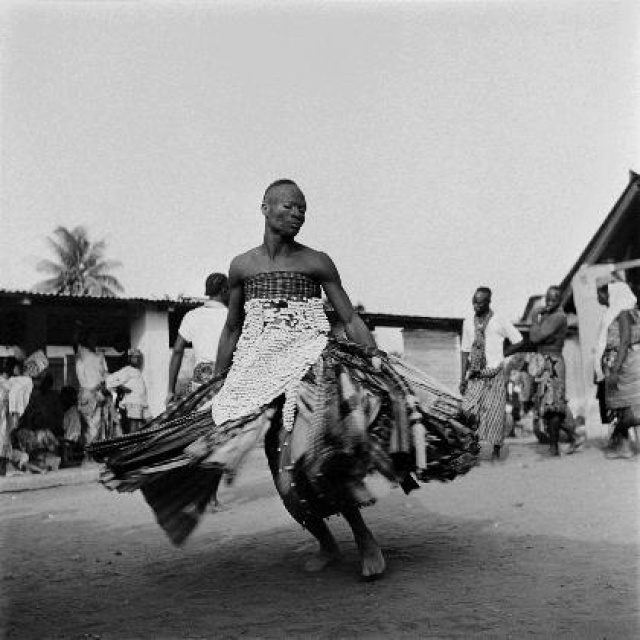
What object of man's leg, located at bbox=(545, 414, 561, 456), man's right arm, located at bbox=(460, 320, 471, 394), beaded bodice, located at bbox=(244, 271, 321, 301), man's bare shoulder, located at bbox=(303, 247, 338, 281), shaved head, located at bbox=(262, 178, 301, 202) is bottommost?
man's leg, located at bbox=(545, 414, 561, 456)

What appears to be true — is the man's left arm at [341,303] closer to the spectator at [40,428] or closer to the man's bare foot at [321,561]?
the man's bare foot at [321,561]

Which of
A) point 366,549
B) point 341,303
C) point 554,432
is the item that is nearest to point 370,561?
point 366,549

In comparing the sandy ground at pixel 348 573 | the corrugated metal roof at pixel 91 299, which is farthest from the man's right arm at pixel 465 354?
the corrugated metal roof at pixel 91 299

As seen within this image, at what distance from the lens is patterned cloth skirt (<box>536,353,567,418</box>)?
9.77 m

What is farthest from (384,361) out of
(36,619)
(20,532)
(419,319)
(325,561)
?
(419,319)

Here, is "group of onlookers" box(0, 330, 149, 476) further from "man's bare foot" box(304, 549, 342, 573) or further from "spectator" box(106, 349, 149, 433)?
"man's bare foot" box(304, 549, 342, 573)

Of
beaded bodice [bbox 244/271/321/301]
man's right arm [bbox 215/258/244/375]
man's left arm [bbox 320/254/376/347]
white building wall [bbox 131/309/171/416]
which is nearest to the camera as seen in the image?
beaded bodice [bbox 244/271/321/301]

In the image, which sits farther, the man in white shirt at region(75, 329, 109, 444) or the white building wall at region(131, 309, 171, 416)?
the white building wall at region(131, 309, 171, 416)

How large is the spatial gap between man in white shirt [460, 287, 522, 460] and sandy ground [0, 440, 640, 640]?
87.7 inches

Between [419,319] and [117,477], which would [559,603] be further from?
[419,319]

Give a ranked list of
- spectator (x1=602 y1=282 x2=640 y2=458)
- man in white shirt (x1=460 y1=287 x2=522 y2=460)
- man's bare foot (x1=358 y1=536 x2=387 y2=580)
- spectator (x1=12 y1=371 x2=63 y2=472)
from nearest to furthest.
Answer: man's bare foot (x1=358 y1=536 x2=387 y2=580) < spectator (x1=602 y1=282 x2=640 y2=458) < man in white shirt (x1=460 y1=287 x2=522 y2=460) < spectator (x1=12 y1=371 x2=63 y2=472)

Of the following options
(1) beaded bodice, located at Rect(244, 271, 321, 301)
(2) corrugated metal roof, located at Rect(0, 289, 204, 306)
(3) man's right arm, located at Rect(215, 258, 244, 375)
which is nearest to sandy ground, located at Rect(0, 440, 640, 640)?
(3) man's right arm, located at Rect(215, 258, 244, 375)

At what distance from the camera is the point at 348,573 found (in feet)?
13.8

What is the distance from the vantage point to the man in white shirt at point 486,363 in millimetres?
9203
